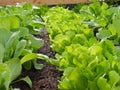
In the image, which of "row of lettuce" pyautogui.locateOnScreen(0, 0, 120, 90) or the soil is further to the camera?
the soil

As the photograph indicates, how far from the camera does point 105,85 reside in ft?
4.08

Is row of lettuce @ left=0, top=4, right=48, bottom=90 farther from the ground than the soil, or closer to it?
farther from the ground

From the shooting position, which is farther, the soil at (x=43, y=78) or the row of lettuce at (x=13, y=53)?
the soil at (x=43, y=78)

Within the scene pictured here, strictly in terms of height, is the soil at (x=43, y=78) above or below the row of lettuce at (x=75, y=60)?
below

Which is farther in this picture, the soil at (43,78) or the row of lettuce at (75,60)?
the soil at (43,78)

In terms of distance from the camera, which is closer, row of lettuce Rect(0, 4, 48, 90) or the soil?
row of lettuce Rect(0, 4, 48, 90)

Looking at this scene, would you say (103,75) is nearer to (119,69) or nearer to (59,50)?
(119,69)

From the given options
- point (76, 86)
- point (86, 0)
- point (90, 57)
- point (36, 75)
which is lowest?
point (86, 0)

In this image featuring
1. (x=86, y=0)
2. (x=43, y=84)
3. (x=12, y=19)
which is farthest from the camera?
(x=86, y=0)

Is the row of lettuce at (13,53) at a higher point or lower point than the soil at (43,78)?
higher

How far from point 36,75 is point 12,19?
403 mm

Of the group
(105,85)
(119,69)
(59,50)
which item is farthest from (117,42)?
(105,85)

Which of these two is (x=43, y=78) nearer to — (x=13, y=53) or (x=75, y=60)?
(x=13, y=53)

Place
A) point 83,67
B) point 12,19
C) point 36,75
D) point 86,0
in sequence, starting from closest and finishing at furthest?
point 83,67 → point 36,75 → point 12,19 → point 86,0
